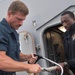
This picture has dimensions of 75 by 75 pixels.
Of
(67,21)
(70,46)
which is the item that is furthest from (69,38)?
(67,21)

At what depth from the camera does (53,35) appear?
3.40 meters

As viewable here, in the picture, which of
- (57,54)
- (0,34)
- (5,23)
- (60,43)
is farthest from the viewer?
(60,43)

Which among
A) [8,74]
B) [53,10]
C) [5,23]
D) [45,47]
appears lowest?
[8,74]

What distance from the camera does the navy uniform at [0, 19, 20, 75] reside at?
6.24 ft

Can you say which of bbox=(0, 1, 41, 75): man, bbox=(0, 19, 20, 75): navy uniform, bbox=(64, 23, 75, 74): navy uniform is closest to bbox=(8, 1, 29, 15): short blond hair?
bbox=(0, 1, 41, 75): man

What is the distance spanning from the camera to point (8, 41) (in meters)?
2.00

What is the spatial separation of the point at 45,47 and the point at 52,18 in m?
0.43

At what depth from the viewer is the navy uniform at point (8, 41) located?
190 cm

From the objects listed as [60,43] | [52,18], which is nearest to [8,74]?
[52,18]

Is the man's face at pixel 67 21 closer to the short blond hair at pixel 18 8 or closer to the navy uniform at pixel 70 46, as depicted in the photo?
the navy uniform at pixel 70 46

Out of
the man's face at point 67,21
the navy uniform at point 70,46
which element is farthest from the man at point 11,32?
the man's face at point 67,21

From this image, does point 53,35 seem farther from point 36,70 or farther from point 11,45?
point 36,70

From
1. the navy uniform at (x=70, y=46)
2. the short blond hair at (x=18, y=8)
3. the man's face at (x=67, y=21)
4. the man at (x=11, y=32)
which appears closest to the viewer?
the man at (x=11, y=32)

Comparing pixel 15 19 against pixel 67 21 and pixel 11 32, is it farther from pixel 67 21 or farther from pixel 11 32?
pixel 67 21
